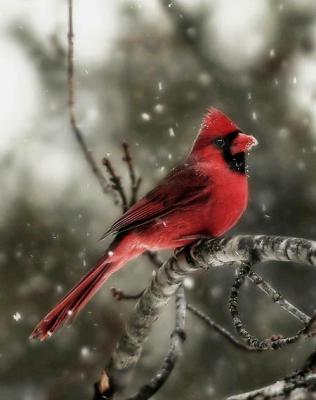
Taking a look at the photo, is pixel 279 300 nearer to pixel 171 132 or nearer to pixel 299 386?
pixel 299 386

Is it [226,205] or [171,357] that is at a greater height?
[226,205]

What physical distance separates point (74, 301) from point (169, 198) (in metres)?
0.70

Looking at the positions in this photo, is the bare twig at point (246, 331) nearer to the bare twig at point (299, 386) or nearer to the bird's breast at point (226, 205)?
the bare twig at point (299, 386)

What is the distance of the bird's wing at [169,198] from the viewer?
326 cm

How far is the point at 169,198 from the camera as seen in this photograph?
3.40 meters

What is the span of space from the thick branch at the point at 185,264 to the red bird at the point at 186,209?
255mm

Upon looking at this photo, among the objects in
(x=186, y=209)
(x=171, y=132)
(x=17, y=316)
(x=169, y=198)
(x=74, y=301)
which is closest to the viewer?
(x=74, y=301)

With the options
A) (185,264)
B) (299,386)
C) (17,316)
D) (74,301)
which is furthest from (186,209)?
(17,316)

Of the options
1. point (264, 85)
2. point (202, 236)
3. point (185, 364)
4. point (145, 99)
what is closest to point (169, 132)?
point (145, 99)

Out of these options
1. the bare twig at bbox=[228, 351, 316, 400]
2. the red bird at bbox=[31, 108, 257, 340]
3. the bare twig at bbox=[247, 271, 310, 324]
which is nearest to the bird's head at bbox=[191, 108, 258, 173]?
the red bird at bbox=[31, 108, 257, 340]

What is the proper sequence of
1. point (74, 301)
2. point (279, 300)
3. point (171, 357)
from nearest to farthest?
1. point (279, 300)
2. point (171, 357)
3. point (74, 301)

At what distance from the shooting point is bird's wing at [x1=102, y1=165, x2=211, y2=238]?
326 cm

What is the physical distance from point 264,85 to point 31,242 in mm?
1954

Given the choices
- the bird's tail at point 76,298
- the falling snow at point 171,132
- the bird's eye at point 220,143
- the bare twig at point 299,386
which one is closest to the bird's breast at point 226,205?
the bird's eye at point 220,143
